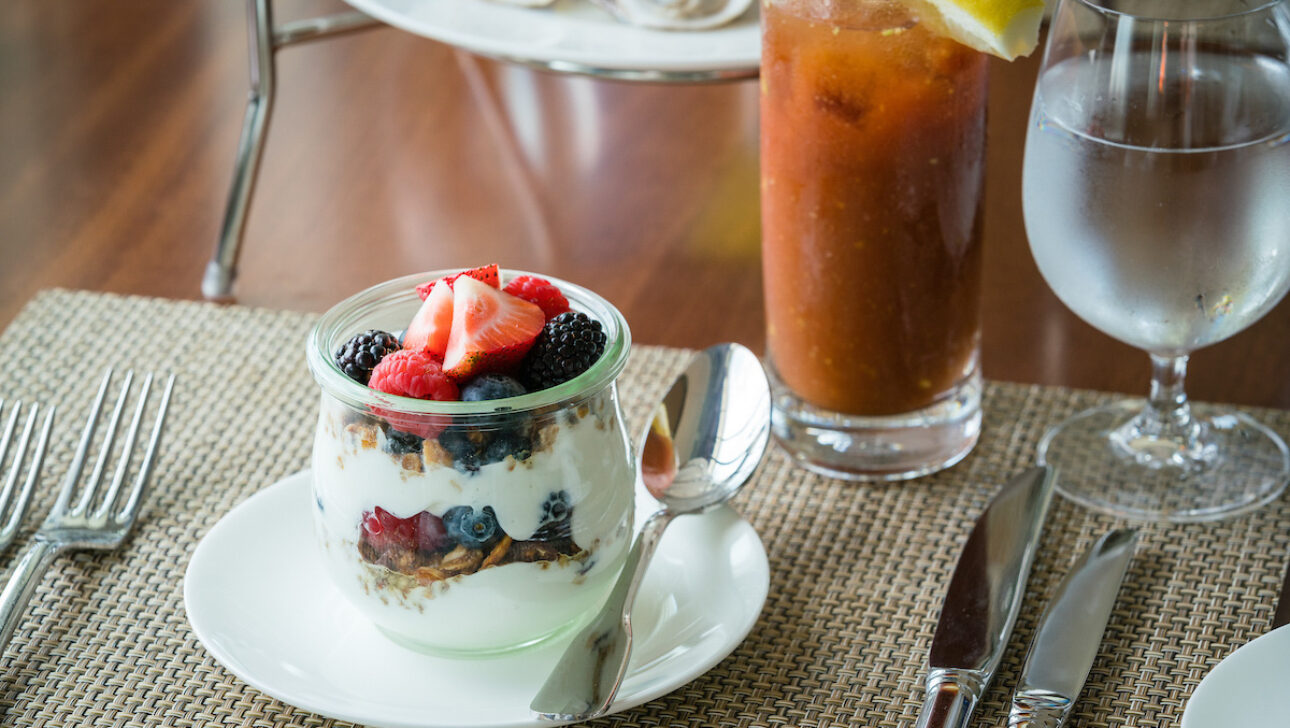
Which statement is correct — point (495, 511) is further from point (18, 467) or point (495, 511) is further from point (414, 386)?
point (18, 467)

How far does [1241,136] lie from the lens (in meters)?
0.73

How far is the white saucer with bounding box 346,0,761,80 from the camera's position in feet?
3.29

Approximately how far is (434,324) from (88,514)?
0.96ft

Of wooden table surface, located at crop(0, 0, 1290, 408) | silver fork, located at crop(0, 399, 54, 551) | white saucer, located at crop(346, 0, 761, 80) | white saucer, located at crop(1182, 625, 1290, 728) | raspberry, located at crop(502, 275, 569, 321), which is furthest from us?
wooden table surface, located at crop(0, 0, 1290, 408)

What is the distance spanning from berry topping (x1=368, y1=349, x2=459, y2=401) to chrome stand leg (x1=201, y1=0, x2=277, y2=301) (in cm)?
56

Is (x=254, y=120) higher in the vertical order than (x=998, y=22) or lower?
lower

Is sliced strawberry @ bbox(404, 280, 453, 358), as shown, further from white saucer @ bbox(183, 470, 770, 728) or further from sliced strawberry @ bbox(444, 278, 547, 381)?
white saucer @ bbox(183, 470, 770, 728)

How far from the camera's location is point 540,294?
71 centimetres

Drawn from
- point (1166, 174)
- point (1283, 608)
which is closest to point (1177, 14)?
point (1166, 174)

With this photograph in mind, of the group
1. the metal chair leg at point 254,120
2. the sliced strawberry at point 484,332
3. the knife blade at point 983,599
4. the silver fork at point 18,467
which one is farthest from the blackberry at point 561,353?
the metal chair leg at point 254,120

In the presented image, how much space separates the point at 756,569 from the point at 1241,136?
34 cm

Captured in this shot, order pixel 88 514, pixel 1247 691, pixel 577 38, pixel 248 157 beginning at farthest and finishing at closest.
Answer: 1. pixel 248 157
2. pixel 577 38
3. pixel 88 514
4. pixel 1247 691

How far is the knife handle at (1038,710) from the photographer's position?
65 centimetres

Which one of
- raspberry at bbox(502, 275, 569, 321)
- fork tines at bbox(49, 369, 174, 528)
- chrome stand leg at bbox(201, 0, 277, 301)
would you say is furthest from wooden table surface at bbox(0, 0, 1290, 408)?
raspberry at bbox(502, 275, 569, 321)
